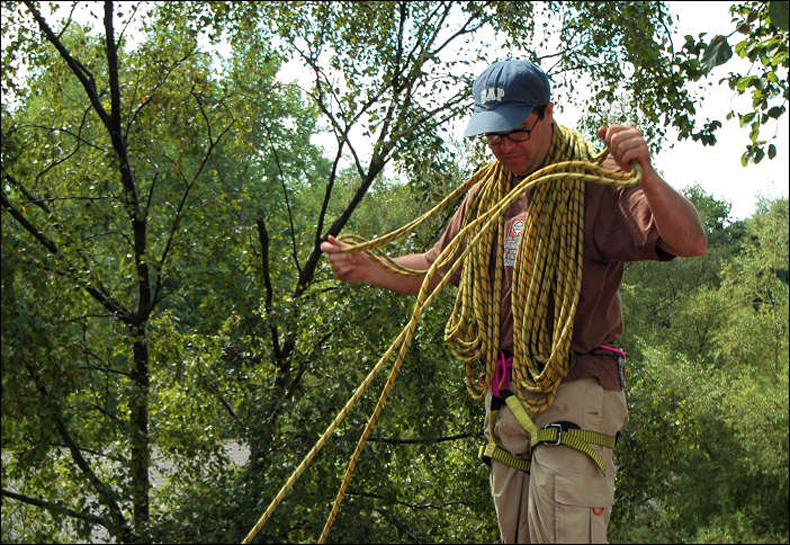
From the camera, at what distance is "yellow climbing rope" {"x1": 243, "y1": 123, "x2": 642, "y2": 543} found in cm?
254

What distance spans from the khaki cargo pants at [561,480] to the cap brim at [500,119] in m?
0.72

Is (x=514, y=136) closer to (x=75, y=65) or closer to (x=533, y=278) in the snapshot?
(x=533, y=278)

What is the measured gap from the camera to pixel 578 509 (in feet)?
8.30

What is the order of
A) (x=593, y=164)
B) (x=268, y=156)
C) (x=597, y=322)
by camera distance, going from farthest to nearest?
(x=268, y=156) < (x=597, y=322) < (x=593, y=164)

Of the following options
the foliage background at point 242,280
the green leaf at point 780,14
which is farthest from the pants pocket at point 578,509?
the foliage background at point 242,280

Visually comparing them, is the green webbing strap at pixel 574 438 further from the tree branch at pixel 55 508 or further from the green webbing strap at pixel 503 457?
the tree branch at pixel 55 508

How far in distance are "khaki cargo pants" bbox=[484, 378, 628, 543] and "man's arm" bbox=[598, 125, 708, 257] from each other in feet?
1.65

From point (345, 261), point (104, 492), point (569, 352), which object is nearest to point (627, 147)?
point (569, 352)

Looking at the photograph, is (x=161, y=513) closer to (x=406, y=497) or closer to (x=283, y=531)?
(x=283, y=531)

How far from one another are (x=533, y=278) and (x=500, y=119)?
0.44 m

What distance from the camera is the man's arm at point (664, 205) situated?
2.34 metres

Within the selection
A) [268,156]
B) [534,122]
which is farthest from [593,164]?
[268,156]

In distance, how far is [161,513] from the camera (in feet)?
22.2

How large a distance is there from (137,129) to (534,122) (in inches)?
193
